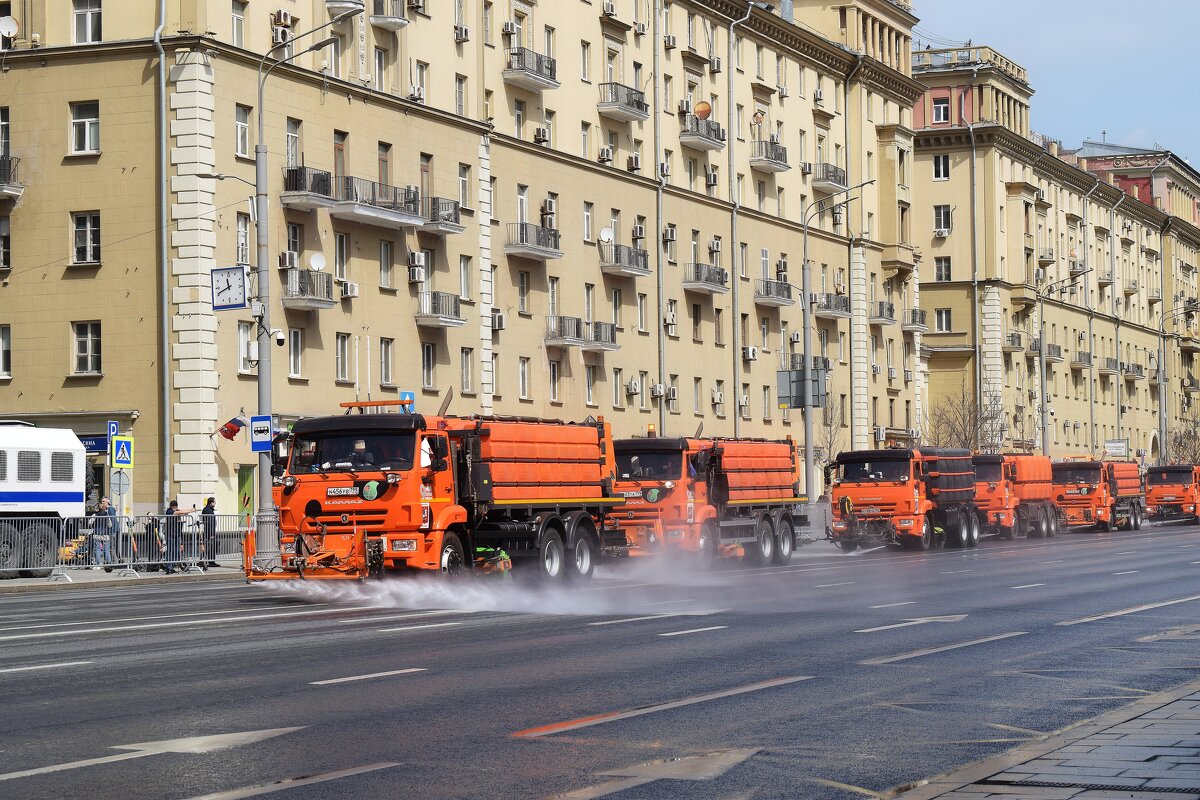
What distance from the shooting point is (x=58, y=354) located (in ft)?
153

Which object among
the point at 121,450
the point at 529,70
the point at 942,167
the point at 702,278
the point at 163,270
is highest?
the point at 942,167

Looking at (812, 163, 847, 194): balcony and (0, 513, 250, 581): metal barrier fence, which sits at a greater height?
(812, 163, 847, 194): balcony

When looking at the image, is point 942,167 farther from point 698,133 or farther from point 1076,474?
point 1076,474

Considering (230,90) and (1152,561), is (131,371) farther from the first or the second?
(1152,561)

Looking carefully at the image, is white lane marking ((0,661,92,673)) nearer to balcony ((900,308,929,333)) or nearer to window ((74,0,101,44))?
window ((74,0,101,44))

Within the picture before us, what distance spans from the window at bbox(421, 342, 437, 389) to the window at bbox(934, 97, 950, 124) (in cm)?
5649

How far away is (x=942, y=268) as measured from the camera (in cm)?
10319

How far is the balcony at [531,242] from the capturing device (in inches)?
2302

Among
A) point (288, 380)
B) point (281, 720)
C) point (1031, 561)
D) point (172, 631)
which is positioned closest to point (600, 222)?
point (288, 380)

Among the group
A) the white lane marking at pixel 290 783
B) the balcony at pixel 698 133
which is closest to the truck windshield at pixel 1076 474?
the balcony at pixel 698 133

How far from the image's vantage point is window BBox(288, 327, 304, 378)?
48125 millimetres

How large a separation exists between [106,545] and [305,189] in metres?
14.6

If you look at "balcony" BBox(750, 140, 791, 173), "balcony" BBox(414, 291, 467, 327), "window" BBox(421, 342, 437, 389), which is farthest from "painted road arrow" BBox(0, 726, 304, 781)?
"balcony" BBox(750, 140, 791, 173)

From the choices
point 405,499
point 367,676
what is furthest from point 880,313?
point 367,676
